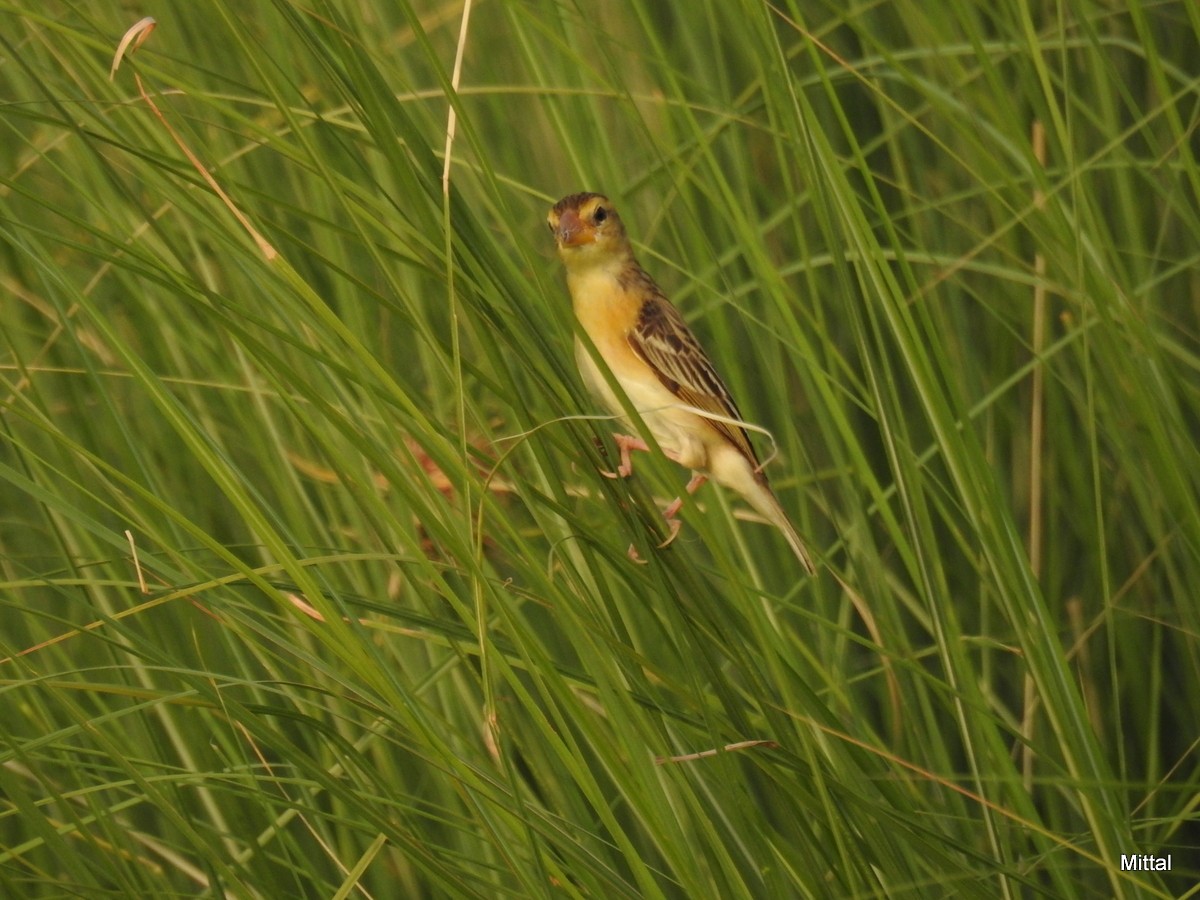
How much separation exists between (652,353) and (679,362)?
0.21 feet

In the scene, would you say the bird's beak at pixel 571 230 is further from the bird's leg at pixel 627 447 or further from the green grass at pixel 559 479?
the bird's leg at pixel 627 447

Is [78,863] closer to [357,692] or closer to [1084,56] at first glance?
[357,692]

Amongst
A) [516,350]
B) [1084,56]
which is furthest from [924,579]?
[1084,56]

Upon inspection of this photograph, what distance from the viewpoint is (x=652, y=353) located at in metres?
3.11

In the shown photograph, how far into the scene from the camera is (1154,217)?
3379 mm

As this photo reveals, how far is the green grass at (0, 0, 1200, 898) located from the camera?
174 cm

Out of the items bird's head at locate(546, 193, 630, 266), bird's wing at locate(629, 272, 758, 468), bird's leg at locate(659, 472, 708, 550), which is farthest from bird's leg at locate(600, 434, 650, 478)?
bird's head at locate(546, 193, 630, 266)

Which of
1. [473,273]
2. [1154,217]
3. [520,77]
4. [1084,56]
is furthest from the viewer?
[520,77]

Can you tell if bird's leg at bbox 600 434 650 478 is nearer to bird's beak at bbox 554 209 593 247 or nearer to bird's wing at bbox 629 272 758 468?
bird's wing at bbox 629 272 758 468

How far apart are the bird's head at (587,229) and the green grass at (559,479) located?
0.40 feet

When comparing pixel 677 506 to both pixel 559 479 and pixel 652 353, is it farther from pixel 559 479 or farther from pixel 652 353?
pixel 559 479

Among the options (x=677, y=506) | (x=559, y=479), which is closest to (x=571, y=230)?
(x=677, y=506)

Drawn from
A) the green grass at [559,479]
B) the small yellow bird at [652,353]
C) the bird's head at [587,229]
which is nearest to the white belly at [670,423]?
the small yellow bird at [652,353]

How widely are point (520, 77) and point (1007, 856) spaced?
257cm
